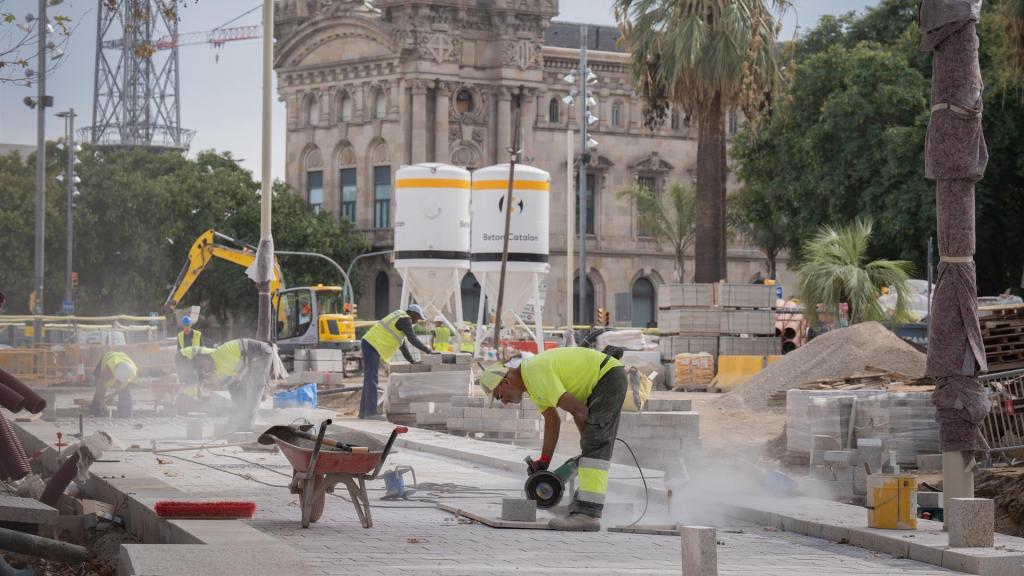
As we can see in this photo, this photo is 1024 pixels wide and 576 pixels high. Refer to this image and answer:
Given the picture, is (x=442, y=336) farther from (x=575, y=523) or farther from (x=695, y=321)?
(x=575, y=523)

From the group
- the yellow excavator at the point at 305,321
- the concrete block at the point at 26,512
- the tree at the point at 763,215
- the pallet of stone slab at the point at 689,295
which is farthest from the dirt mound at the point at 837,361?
the tree at the point at 763,215

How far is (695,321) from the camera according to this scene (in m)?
37.5

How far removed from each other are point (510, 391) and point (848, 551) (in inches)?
109

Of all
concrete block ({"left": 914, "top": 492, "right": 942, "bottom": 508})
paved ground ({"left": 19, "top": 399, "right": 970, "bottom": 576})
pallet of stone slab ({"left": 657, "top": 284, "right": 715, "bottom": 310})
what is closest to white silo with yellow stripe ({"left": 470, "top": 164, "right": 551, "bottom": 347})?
pallet of stone slab ({"left": 657, "top": 284, "right": 715, "bottom": 310})

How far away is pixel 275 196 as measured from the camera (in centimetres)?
7675

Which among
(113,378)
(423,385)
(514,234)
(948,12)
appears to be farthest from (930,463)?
(514,234)

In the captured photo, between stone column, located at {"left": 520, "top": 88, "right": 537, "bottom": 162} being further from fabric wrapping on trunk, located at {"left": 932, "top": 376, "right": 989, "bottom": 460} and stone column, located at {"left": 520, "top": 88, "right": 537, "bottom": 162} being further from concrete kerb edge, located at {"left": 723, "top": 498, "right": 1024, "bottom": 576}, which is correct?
fabric wrapping on trunk, located at {"left": 932, "top": 376, "right": 989, "bottom": 460}

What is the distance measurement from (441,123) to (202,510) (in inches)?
2669

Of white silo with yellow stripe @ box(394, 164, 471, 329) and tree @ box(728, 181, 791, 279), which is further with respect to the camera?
tree @ box(728, 181, 791, 279)

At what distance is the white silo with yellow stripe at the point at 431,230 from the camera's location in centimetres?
4025

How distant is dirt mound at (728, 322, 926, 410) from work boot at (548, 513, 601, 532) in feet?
51.2

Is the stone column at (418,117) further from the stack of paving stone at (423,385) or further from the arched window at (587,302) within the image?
the stack of paving stone at (423,385)

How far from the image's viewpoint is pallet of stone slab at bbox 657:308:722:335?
3738cm

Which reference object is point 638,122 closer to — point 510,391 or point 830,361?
point 830,361
